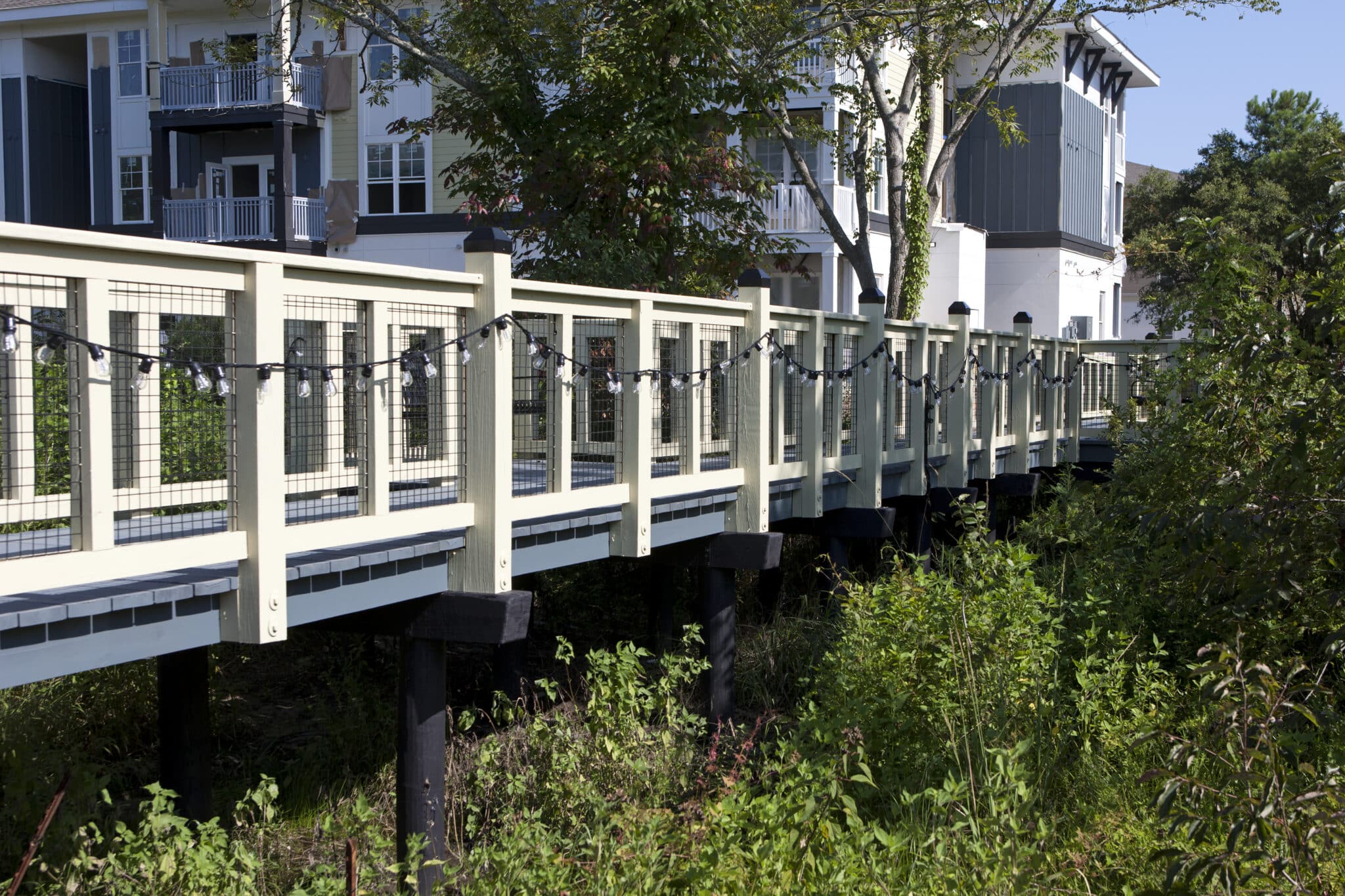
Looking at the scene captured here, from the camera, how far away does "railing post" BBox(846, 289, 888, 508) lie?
11211mm

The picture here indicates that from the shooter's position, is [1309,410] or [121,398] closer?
[1309,410]

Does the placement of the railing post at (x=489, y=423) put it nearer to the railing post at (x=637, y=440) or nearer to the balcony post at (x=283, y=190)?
the railing post at (x=637, y=440)

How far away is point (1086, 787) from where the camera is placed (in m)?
8.01

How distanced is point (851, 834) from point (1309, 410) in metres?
2.62

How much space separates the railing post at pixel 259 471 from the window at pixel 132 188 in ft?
90.5

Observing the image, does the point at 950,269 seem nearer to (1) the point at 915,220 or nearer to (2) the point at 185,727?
(1) the point at 915,220

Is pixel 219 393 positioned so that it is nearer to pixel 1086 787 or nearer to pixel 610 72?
pixel 1086 787

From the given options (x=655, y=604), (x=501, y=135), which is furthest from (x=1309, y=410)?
(x=501, y=135)

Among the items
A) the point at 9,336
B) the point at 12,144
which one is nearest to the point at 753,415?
the point at 9,336

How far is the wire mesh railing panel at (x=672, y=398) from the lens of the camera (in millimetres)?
8570

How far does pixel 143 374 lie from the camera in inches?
197

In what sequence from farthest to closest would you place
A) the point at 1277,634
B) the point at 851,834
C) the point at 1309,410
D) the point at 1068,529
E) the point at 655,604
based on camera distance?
the point at 1068,529, the point at 655,604, the point at 1277,634, the point at 851,834, the point at 1309,410

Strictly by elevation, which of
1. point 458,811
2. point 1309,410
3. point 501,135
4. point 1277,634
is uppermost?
point 501,135

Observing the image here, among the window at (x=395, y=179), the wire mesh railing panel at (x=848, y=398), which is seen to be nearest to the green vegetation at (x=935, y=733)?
the wire mesh railing panel at (x=848, y=398)
